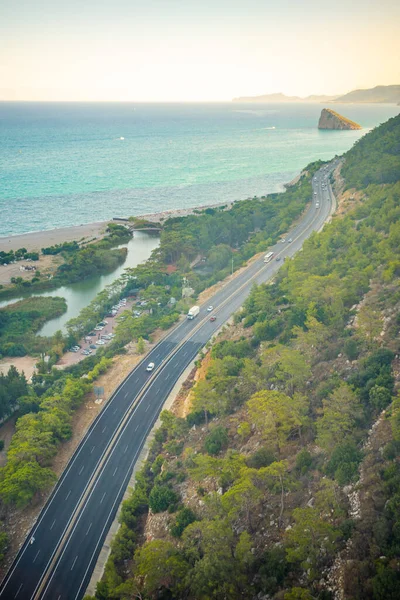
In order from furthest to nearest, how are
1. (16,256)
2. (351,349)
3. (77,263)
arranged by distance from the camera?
1. (16,256)
2. (77,263)
3. (351,349)

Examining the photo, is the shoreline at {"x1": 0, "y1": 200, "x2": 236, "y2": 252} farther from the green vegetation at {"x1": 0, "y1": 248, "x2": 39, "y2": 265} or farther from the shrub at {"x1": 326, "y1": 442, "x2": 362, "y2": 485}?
Answer: the shrub at {"x1": 326, "y1": 442, "x2": 362, "y2": 485}

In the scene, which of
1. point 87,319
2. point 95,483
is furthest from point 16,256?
point 95,483

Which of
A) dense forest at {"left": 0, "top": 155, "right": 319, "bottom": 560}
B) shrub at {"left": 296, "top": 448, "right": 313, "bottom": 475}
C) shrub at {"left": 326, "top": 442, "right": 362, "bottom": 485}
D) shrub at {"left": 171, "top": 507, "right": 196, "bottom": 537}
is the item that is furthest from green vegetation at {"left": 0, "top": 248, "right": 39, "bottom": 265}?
shrub at {"left": 326, "top": 442, "right": 362, "bottom": 485}

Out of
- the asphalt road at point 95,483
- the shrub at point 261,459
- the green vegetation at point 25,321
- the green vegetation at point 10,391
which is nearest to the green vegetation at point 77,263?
the green vegetation at point 25,321

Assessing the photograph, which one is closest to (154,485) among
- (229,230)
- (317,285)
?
(317,285)

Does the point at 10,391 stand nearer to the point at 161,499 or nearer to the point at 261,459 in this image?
the point at 161,499

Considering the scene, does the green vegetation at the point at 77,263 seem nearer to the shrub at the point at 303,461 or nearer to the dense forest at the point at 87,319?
the dense forest at the point at 87,319

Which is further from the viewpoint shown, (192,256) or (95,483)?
(192,256)
